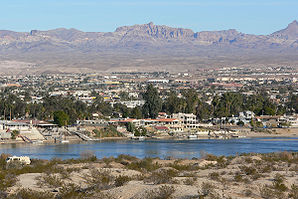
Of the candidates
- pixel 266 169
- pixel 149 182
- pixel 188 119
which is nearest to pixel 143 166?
pixel 266 169

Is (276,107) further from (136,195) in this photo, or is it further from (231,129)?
(136,195)

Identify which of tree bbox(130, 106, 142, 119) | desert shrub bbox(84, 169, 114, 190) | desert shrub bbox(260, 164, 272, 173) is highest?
desert shrub bbox(84, 169, 114, 190)

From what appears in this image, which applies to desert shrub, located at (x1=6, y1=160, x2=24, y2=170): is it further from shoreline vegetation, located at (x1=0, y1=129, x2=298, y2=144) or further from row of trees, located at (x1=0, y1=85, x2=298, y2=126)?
row of trees, located at (x1=0, y1=85, x2=298, y2=126)

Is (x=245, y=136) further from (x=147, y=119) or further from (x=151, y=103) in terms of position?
(x=151, y=103)

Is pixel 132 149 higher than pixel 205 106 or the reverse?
the reverse

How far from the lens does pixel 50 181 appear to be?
79.7 feet

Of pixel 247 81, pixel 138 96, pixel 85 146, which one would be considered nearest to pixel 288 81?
pixel 247 81

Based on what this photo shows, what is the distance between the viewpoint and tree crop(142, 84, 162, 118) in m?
87.1

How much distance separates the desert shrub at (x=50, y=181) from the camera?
78.7ft

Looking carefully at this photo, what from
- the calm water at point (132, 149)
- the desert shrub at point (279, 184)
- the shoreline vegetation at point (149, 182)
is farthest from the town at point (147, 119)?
the desert shrub at point (279, 184)

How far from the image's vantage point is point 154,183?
22141mm

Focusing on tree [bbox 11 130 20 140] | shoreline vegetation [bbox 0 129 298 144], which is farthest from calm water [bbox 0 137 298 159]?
tree [bbox 11 130 20 140]

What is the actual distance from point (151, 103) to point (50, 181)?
6426 cm

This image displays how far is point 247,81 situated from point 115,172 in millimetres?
Result: 167277
